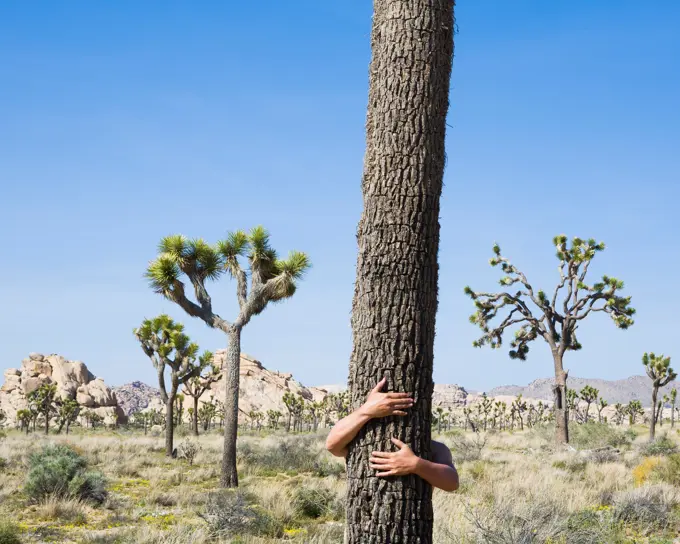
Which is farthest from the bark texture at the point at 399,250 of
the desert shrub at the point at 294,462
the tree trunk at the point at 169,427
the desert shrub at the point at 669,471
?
the tree trunk at the point at 169,427

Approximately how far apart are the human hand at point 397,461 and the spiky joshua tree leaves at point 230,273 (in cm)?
1399

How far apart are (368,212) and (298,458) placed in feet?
56.5

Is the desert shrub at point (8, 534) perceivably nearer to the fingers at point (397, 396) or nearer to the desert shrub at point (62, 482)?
the desert shrub at point (62, 482)

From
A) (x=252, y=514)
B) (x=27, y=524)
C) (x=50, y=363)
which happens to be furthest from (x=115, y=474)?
(x=50, y=363)

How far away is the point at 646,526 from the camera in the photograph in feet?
30.5

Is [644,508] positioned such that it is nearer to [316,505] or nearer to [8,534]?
[316,505]

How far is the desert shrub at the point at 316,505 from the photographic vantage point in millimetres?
11398

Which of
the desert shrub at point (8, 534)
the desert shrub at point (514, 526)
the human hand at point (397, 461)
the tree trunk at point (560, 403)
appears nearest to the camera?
the human hand at point (397, 461)

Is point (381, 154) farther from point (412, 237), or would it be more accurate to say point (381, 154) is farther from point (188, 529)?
point (188, 529)

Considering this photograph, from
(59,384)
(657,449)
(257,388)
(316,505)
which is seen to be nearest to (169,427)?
(316,505)

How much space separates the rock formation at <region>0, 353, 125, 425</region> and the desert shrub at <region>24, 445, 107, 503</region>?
7633 centimetres

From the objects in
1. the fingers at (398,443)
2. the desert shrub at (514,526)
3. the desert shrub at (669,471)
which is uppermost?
the fingers at (398,443)

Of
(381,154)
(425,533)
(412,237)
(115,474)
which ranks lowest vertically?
(115,474)

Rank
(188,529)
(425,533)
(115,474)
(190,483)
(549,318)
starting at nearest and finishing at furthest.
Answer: (425,533) < (188,529) < (190,483) < (115,474) < (549,318)
